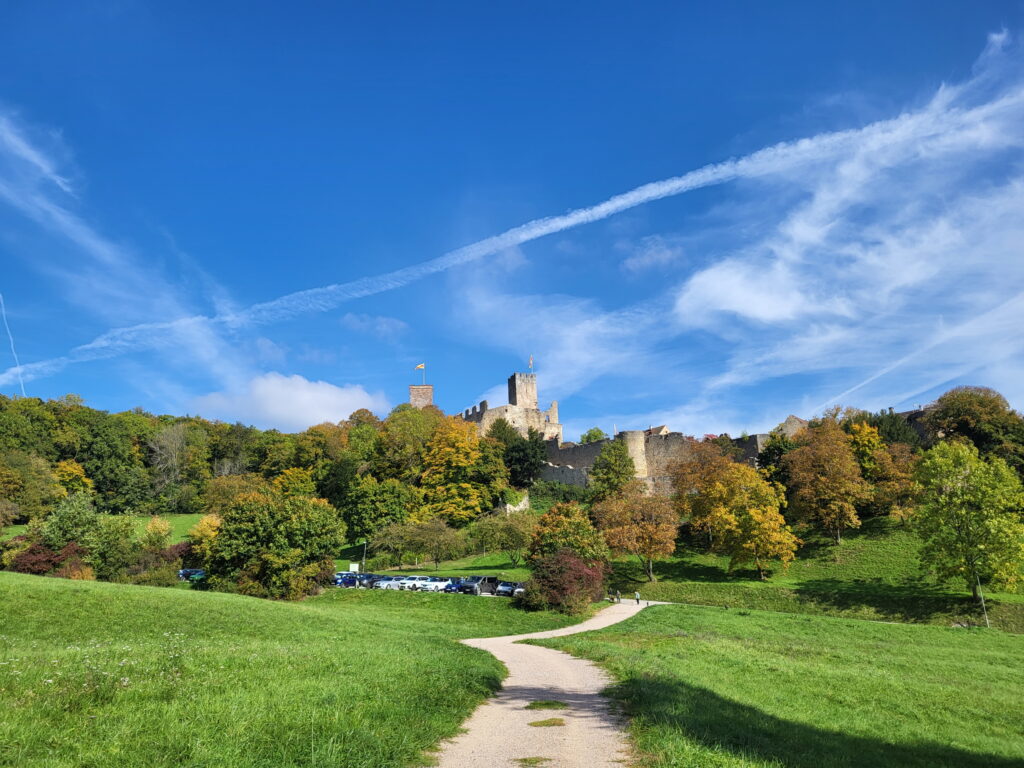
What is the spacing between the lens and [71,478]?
7131cm

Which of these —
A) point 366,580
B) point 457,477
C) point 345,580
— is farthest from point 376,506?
point 366,580

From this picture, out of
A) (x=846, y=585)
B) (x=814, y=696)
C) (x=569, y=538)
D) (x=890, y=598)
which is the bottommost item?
(x=890, y=598)

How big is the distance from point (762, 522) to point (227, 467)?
233 feet

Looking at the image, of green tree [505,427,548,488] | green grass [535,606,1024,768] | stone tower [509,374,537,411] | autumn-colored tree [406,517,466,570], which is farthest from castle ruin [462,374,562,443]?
green grass [535,606,1024,768]

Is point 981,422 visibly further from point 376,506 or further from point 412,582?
point 376,506

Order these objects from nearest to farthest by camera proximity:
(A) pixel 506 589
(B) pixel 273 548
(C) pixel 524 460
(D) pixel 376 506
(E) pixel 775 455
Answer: (B) pixel 273 548 < (A) pixel 506 589 < (D) pixel 376 506 < (E) pixel 775 455 < (C) pixel 524 460

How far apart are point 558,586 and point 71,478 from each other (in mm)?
67157

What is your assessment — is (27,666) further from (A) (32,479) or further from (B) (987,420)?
(A) (32,479)

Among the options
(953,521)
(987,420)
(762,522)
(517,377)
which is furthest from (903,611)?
(517,377)

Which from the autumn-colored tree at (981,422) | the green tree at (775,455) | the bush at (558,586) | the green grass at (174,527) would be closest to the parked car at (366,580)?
the bush at (558,586)

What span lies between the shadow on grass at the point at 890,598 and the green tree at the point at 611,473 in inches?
772

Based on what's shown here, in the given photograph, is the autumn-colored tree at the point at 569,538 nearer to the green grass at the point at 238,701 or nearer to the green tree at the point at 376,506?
the green tree at the point at 376,506

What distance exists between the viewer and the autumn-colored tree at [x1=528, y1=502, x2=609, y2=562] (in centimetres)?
3534

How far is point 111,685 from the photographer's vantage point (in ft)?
24.1
